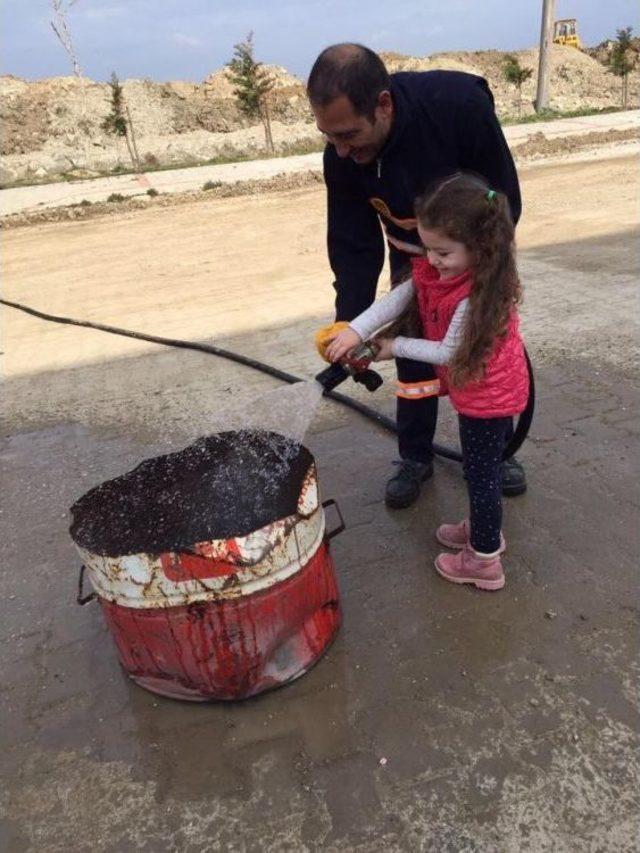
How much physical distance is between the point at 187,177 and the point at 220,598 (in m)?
13.2

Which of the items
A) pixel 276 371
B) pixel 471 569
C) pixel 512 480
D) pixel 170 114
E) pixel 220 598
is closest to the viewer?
pixel 220 598

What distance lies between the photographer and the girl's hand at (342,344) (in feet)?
6.51

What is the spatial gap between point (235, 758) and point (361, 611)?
0.63 m

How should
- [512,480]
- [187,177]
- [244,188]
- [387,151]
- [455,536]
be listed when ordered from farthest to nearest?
[187,177]
[244,188]
[512,480]
[455,536]
[387,151]

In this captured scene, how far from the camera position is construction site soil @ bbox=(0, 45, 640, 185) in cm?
1919

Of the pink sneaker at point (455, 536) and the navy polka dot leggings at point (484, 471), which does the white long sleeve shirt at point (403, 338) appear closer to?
the navy polka dot leggings at point (484, 471)

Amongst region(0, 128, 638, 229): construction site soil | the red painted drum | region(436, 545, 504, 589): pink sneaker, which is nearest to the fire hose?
region(436, 545, 504, 589): pink sneaker

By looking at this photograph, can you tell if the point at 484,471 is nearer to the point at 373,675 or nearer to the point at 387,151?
the point at 373,675

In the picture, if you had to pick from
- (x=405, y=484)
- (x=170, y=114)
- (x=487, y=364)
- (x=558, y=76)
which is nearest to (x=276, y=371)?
(x=405, y=484)

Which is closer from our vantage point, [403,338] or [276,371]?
[403,338]

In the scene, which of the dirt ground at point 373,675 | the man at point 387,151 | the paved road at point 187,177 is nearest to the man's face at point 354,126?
the man at point 387,151

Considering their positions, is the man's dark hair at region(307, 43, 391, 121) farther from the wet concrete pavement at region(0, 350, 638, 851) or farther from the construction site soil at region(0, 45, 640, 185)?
the construction site soil at region(0, 45, 640, 185)

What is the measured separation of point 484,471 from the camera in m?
2.08

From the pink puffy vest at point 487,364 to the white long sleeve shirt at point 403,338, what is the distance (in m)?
0.06
